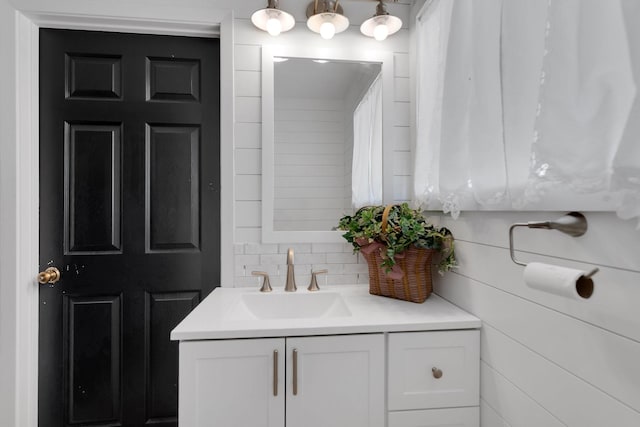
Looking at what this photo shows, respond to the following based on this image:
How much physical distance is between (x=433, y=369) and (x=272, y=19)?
152cm

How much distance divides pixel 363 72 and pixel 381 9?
273mm

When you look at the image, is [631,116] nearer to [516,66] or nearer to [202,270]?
[516,66]

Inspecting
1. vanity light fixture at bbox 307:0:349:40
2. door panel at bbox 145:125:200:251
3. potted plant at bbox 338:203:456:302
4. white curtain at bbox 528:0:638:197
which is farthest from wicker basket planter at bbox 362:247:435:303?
vanity light fixture at bbox 307:0:349:40

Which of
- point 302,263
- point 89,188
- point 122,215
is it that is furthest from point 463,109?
point 89,188

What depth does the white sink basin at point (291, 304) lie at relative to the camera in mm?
1363

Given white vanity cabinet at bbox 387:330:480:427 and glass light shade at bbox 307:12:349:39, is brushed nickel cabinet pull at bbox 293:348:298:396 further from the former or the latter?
glass light shade at bbox 307:12:349:39

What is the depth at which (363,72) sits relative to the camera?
1.57 metres

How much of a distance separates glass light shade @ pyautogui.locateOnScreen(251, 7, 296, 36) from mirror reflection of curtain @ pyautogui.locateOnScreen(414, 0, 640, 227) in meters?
0.63

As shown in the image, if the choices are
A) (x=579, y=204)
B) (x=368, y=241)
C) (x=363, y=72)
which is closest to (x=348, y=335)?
(x=368, y=241)

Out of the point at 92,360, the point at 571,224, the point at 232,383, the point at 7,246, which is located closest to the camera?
the point at 571,224

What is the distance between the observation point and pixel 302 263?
5.01ft

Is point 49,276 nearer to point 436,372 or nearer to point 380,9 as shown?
point 436,372

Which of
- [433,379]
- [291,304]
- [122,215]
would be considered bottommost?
[433,379]

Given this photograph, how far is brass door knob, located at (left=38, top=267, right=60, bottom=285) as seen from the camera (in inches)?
56.2
